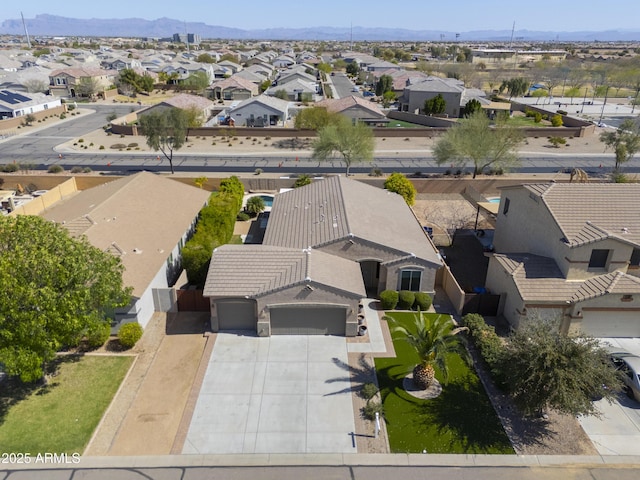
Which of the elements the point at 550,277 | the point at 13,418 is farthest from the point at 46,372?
the point at 550,277

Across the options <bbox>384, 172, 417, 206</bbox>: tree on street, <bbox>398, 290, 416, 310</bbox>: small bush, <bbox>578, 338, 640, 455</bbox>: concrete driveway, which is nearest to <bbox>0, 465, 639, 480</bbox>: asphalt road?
<bbox>578, 338, 640, 455</bbox>: concrete driveway

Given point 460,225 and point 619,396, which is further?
point 460,225

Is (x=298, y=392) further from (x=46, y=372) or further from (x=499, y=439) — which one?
(x=46, y=372)

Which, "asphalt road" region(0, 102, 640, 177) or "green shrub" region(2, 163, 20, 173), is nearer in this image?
"green shrub" region(2, 163, 20, 173)

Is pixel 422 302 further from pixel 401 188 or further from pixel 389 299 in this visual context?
pixel 401 188

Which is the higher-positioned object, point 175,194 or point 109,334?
point 175,194

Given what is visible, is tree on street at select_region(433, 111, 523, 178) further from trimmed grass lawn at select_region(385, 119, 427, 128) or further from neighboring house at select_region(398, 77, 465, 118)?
neighboring house at select_region(398, 77, 465, 118)

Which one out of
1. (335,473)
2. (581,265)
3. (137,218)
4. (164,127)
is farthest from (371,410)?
(164,127)
